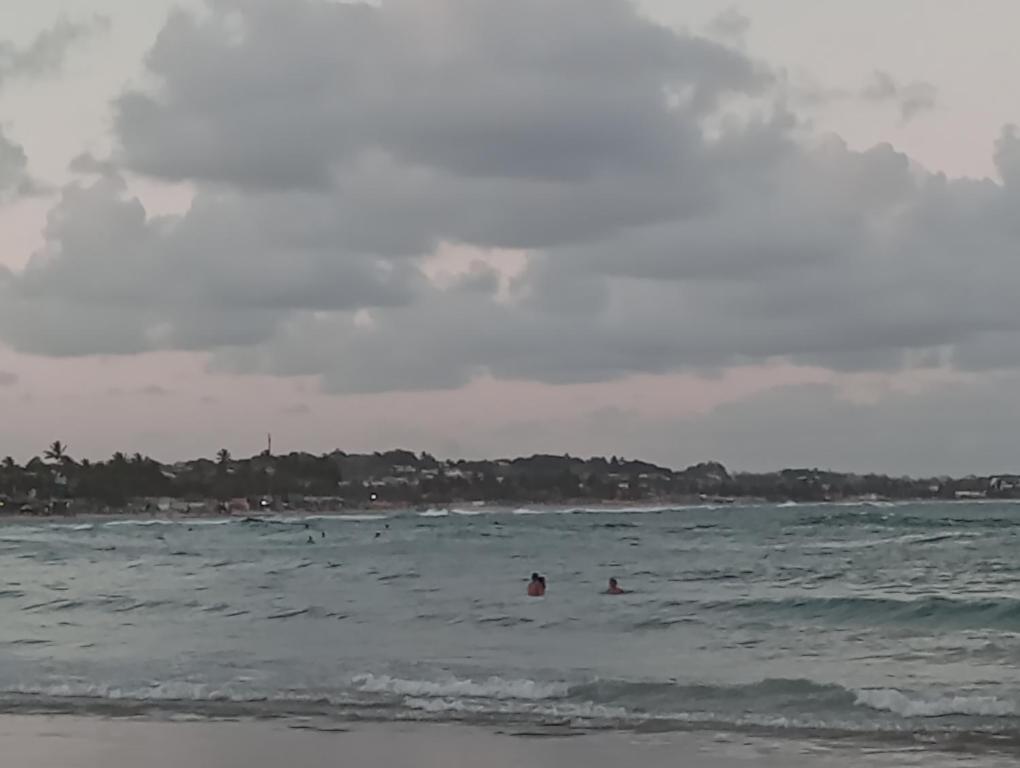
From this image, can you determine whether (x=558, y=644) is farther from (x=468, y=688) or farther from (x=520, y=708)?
(x=520, y=708)

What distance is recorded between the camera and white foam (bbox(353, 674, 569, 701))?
16.3 metres

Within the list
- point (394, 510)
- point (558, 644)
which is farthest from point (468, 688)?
point (394, 510)

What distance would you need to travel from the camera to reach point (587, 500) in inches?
6521

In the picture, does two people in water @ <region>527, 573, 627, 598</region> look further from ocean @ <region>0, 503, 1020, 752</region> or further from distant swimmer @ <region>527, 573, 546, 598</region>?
ocean @ <region>0, 503, 1020, 752</region>

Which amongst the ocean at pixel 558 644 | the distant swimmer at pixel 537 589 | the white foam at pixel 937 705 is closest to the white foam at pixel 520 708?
the ocean at pixel 558 644

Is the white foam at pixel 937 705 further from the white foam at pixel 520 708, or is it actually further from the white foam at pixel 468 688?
the white foam at pixel 468 688

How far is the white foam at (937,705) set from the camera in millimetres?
14609

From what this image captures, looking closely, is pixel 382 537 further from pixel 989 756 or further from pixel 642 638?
pixel 989 756

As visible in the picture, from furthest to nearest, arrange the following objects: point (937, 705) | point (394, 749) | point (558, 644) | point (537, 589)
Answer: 1. point (537, 589)
2. point (558, 644)
3. point (937, 705)
4. point (394, 749)

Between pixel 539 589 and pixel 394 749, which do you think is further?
pixel 539 589

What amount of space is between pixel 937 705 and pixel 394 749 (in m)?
6.00

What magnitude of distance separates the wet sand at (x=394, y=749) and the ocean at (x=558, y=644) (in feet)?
2.28

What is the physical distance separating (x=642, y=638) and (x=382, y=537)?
55.1 meters

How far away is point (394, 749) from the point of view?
12844 millimetres
